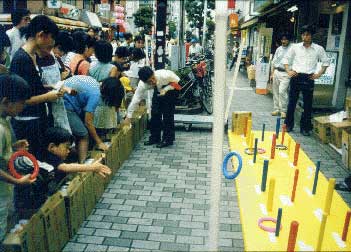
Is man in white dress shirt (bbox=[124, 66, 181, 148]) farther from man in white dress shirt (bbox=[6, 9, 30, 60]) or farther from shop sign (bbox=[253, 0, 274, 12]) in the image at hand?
shop sign (bbox=[253, 0, 274, 12])

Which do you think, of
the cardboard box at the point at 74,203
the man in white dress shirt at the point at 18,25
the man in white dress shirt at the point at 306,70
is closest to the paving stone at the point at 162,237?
the cardboard box at the point at 74,203

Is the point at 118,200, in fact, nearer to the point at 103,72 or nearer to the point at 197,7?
the point at 103,72

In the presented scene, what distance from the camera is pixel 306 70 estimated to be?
7172 millimetres

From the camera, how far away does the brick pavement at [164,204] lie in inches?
139

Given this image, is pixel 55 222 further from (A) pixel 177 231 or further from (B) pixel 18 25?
(B) pixel 18 25

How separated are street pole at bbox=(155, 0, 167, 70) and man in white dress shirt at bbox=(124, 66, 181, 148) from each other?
1.63m

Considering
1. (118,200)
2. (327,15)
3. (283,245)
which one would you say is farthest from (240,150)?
(327,15)

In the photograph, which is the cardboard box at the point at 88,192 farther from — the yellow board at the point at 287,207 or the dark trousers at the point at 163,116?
the dark trousers at the point at 163,116

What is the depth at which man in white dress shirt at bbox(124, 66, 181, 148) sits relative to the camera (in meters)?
5.74

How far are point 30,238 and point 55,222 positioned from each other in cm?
39

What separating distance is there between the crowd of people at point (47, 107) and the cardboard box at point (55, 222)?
0.24 meters

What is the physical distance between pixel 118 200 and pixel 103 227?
2.16 ft

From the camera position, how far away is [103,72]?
5328 mm

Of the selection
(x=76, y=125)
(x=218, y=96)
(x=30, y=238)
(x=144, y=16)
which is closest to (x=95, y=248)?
(x=30, y=238)
